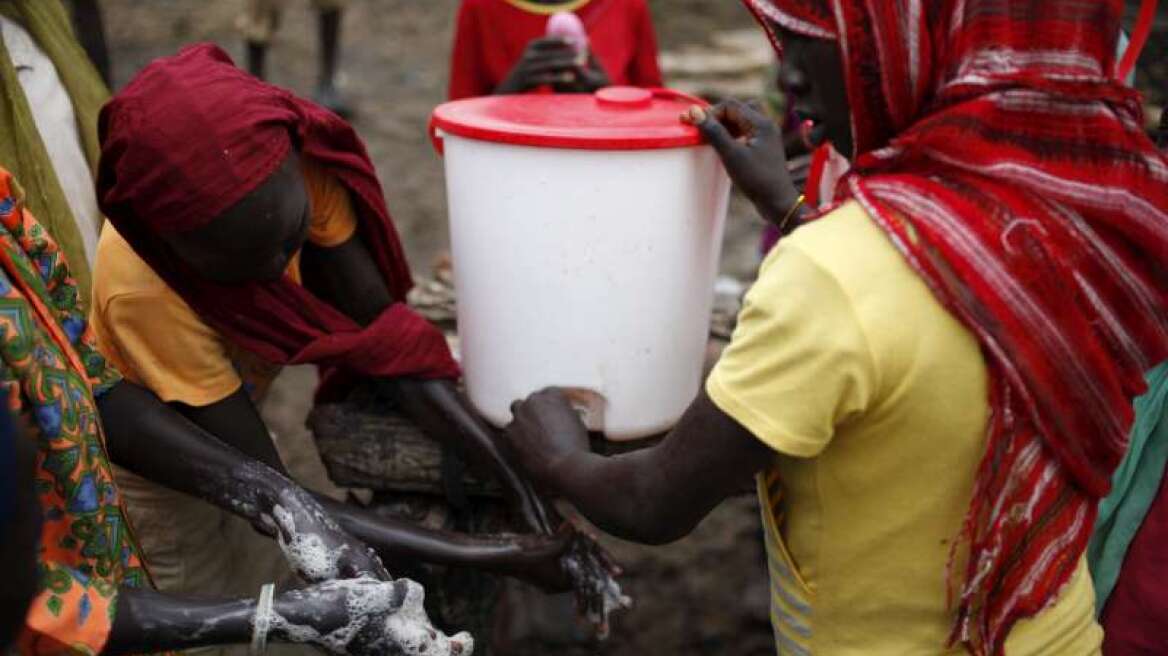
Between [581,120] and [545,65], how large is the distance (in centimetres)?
94

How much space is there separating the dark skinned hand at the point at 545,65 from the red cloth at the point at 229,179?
837mm

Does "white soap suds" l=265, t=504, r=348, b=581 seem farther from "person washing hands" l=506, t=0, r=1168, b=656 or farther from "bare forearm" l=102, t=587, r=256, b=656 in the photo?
"person washing hands" l=506, t=0, r=1168, b=656

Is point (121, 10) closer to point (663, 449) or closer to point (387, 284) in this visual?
point (387, 284)

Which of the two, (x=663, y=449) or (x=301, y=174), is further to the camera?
(x=301, y=174)

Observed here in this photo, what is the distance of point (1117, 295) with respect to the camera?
3.44ft

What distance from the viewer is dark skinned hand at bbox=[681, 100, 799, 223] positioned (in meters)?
1.50

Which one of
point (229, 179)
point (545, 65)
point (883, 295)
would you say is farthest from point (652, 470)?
point (545, 65)

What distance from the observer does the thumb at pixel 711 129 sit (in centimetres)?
149

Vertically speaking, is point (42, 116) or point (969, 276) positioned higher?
point (969, 276)

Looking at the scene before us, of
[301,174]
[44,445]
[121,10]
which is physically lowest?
[121,10]

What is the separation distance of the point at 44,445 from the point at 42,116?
1076mm

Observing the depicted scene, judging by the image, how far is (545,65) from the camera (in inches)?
95.9

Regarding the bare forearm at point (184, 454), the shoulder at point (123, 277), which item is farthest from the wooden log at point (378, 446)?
the shoulder at point (123, 277)

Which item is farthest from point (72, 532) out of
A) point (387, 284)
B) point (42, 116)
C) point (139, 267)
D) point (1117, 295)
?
point (1117, 295)
